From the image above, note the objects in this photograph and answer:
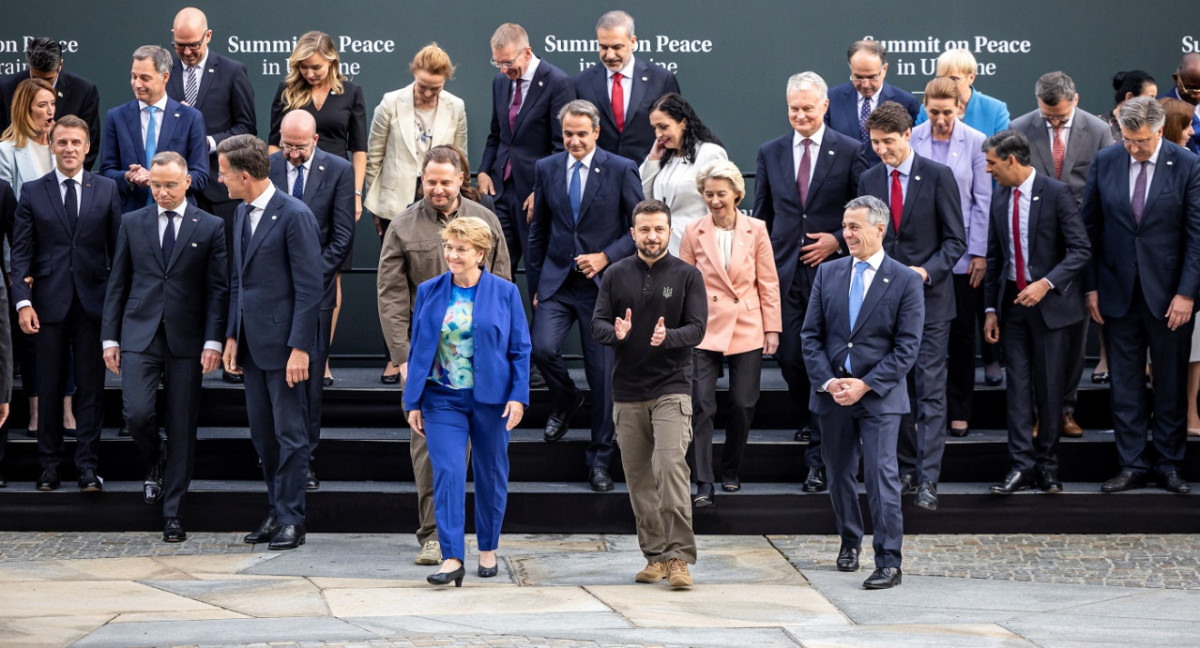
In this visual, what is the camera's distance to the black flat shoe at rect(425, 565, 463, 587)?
25.2 ft

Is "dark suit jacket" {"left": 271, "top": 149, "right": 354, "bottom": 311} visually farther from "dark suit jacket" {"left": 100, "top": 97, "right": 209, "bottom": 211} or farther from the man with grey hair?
the man with grey hair

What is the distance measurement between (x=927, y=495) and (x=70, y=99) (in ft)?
18.9

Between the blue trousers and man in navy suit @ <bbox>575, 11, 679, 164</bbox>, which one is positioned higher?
man in navy suit @ <bbox>575, 11, 679, 164</bbox>

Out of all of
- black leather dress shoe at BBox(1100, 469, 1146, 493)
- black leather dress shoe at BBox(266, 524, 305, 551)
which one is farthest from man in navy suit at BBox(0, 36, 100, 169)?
black leather dress shoe at BBox(1100, 469, 1146, 493)

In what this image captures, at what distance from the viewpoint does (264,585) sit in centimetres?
777

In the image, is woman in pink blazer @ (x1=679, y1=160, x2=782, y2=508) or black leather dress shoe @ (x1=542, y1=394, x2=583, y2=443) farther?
black leather dress shoe @ (x1=542, y1=394, x2=583, y2=443)

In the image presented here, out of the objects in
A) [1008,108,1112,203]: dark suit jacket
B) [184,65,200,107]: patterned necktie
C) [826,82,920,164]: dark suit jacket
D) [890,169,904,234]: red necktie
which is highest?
[184,65,200,107]: patterned necktie

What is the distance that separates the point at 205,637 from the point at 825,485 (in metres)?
3.95

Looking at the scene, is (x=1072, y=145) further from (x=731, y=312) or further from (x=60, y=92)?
(x=60, y=92)

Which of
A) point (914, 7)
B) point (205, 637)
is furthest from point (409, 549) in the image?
point (914, 7)

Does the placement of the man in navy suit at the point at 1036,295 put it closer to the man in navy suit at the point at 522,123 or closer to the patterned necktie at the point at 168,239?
the man in navy suit at the point at 522,123

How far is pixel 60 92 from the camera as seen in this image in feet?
33.1

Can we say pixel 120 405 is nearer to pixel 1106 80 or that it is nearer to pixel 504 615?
pixel 504 615

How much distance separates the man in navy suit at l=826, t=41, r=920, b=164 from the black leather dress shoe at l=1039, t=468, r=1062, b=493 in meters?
2.08
